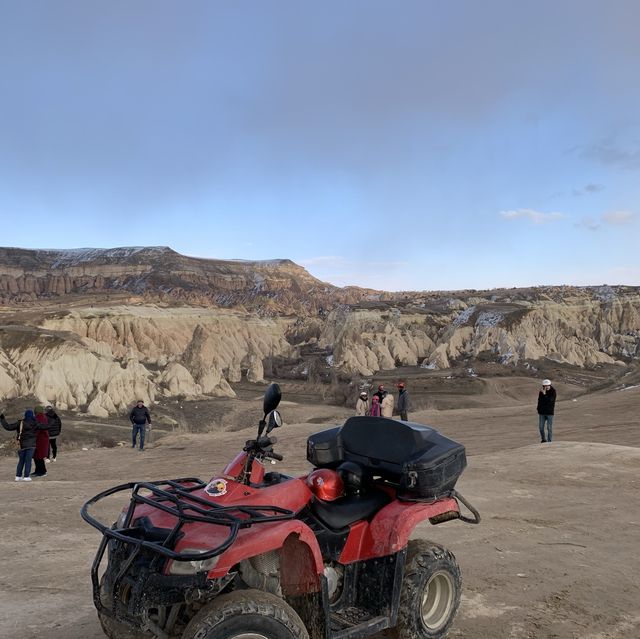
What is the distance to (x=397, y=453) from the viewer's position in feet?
13.1

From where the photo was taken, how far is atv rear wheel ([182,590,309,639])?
2.83 metres

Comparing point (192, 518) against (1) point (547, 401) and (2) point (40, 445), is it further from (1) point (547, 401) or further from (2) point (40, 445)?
(1) point (547, 401)

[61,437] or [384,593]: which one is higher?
[384,593]

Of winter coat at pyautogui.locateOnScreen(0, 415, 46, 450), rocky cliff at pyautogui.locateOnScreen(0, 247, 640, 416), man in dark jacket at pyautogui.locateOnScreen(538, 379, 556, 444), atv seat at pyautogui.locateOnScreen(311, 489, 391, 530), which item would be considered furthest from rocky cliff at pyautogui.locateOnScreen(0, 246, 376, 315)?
atv seat at pyautogui.locateOnScreen(311, 489, 391, 530)

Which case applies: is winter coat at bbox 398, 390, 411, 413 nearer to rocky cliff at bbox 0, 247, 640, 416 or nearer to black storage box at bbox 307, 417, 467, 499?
black storage box at bbox 307, 417, 467, 499

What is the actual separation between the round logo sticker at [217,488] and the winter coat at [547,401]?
11959 millimetres

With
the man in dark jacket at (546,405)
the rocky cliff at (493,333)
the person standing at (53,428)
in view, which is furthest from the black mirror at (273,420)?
the rocky cliff at (493,333)

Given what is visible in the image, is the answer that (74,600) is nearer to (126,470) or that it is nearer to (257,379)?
(126,470)

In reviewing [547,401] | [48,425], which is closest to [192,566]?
[48,425]

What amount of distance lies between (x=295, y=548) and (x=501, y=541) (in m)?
4.06

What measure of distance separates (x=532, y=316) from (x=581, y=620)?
2030 inches

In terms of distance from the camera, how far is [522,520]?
24.7ft

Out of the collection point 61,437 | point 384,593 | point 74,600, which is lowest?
point 61,437

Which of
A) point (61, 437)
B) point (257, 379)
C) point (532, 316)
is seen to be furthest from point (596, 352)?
point (61, 437)
